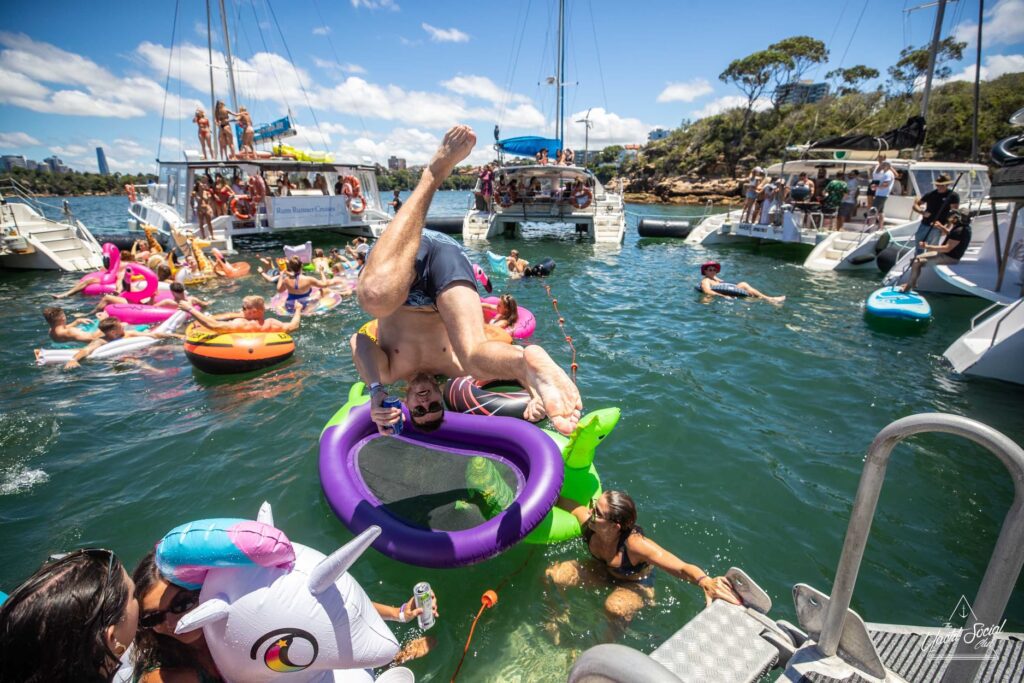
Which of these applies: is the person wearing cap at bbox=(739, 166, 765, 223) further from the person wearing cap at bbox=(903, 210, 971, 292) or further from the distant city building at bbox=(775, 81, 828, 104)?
the distant city building at bbox=(775, 81, 828, 104)

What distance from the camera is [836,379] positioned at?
6777 millimetres

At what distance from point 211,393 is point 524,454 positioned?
5.09 meters

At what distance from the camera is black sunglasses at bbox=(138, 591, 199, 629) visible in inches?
76.3

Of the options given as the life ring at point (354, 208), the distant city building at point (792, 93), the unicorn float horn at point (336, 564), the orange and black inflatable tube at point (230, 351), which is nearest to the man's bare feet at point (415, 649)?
the unicorn float horn at point (336, 564)

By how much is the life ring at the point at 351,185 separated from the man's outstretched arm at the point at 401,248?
17.9 m

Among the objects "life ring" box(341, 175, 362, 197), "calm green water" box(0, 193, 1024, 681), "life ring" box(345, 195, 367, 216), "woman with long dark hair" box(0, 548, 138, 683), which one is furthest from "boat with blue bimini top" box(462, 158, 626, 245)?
"woman with long dark hair" box(0, 548, 138, 683)

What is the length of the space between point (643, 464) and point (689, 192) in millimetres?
44042

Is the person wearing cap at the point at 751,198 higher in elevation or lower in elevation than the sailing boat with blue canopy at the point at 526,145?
lower

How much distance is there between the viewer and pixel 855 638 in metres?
1.89

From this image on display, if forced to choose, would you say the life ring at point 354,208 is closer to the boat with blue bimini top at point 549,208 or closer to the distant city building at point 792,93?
the boat with blue bimini top at point 549,208

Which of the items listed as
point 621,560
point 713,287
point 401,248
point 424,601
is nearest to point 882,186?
point 713,287

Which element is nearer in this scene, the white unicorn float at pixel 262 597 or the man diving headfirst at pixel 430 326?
the white unicorn float at pixel 262 597

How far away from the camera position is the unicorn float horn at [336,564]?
6.04ft

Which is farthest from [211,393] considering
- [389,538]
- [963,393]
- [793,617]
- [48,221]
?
[48,221]
